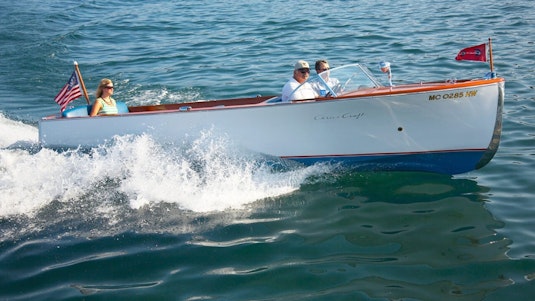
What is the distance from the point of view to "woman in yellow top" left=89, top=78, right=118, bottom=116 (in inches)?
367

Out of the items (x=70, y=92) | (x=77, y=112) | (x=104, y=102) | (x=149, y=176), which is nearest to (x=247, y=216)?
(x=149, y=176)

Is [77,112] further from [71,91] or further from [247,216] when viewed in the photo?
[247,216]

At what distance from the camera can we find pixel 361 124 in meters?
8.19

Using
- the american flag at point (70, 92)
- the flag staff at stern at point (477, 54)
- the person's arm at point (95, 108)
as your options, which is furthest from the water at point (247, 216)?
the flag staff at stern at point (477, 54)

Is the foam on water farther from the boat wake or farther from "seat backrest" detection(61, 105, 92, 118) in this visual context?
"seat backrest" detection(61, 105, 92, 118)

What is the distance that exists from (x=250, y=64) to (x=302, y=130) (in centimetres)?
674

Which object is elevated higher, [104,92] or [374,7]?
[374,7]

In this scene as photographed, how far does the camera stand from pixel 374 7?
809 inches

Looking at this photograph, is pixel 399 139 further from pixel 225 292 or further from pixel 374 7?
pixel 374 7

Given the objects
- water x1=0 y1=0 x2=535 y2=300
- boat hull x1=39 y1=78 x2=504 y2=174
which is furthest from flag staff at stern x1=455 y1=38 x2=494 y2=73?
water x1=0 y1=0 x2=535 y2=300

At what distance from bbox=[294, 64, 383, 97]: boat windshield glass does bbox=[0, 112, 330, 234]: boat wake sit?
3.74 feet

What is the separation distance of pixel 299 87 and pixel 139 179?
266 centimetres

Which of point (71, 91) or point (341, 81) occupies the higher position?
point (71, 91)

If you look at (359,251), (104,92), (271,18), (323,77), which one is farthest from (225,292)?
(271,18)
